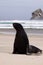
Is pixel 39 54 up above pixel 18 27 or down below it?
below

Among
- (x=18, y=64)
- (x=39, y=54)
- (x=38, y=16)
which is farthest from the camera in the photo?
(x=38, y=16)

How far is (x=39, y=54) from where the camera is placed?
7.94 m

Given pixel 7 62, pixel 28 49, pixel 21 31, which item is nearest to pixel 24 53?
pixel 28 49

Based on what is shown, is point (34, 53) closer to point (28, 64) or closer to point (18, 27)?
point (18, 27)

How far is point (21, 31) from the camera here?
8.15 meters

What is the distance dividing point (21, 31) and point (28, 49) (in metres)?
0.61

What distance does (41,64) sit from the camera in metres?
5.89

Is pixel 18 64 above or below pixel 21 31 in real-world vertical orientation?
below

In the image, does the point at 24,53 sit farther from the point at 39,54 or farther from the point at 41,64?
the point at 41,64

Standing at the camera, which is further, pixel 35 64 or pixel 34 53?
pixel 34 53

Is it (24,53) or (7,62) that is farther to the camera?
(24,53)

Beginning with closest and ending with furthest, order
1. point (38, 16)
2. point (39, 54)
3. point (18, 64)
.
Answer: point (18, 64)
point (39, 54)
point (38, 16)

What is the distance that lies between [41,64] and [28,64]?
0.98 ft

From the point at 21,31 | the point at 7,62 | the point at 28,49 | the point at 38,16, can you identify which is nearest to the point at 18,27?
the point at 21,31
